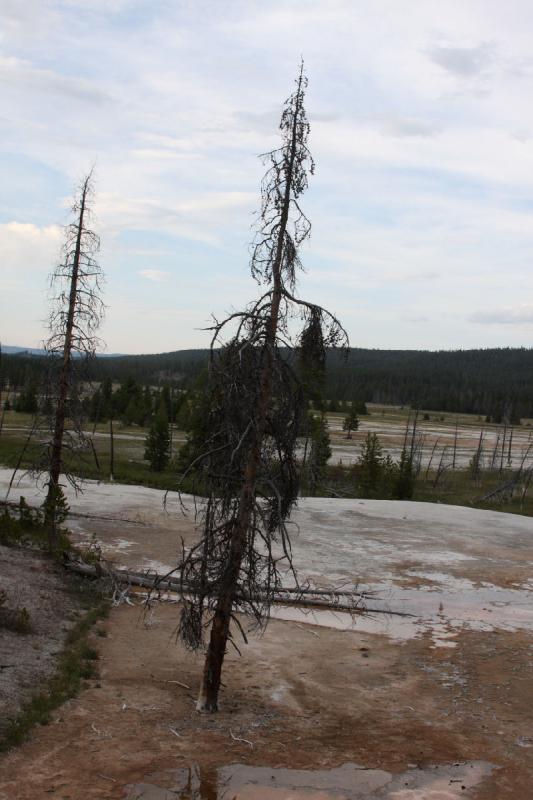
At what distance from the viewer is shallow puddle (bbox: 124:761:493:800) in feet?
27.6

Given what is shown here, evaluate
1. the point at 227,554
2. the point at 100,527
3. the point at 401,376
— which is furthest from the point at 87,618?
the point at 401,376

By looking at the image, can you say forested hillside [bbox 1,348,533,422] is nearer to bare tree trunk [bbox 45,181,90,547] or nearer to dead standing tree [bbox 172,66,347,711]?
bare tree trunk [bbox 45,181,90,547]

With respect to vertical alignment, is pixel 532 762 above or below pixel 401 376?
below

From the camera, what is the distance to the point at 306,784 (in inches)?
344

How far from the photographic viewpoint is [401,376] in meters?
165

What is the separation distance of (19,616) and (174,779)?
6.34 meters

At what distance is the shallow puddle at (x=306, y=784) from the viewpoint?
8422 millimetres

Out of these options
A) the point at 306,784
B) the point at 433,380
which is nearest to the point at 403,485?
the point at 306,784

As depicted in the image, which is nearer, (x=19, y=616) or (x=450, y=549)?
(x=19, y=616)

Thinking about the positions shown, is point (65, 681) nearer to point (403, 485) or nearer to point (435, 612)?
point (435, 612)

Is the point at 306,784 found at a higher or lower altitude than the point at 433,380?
lower

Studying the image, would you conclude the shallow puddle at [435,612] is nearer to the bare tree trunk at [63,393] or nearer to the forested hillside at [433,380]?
the bare tree trunk at [63,393]

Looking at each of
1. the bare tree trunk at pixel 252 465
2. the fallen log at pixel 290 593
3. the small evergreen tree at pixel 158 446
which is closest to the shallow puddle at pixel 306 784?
the bare tree trunk at pixel 252 465

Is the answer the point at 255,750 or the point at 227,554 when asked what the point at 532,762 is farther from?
the point at 227,554
